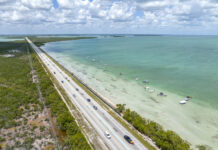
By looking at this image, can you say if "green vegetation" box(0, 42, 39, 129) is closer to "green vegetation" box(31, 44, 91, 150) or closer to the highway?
"green vegetation" box(31, 44, 91, 150)

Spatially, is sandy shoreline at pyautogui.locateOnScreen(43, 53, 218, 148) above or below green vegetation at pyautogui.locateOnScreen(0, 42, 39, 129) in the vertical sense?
below

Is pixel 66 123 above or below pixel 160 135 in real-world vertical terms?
above

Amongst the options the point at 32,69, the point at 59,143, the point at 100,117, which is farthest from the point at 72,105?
the point at 32,69

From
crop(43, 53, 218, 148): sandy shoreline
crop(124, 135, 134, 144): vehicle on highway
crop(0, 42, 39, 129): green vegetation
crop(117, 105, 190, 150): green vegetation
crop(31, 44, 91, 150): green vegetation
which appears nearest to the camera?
crop(117, 105, 190, 150): green vegetation

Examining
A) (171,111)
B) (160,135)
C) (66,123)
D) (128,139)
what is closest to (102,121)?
(128,139)

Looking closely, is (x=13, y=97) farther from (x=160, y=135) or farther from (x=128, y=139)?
(x=160, y=135)

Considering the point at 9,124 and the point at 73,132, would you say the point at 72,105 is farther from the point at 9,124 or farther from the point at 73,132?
the point at 9,124

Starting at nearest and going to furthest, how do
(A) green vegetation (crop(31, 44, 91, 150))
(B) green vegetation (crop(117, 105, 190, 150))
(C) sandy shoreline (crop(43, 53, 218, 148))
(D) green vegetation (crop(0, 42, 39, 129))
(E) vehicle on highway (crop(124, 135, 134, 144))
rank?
(B) green vegetation (crop(117, 105, 190, 150)) → (A) green vegetation (crop(31, 44, 91, 150)) → (E) vehicle on highway (crop(124, 135, 134, 144)) → (C) sandy shoreline (crop(43, 53, 218, 148)) → (D) green vegetation (crop(0, 42, 39, 129))

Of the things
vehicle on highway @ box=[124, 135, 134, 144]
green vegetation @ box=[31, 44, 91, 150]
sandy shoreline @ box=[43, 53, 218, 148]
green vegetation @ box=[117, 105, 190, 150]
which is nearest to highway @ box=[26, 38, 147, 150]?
vehicle on highway @ box=[124, 135, 134, 144]

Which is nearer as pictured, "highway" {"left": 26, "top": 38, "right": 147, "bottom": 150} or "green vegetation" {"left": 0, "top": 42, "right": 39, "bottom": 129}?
"highway" {"left": 26, "top": 38, "right": 147, "bottom": 150}
